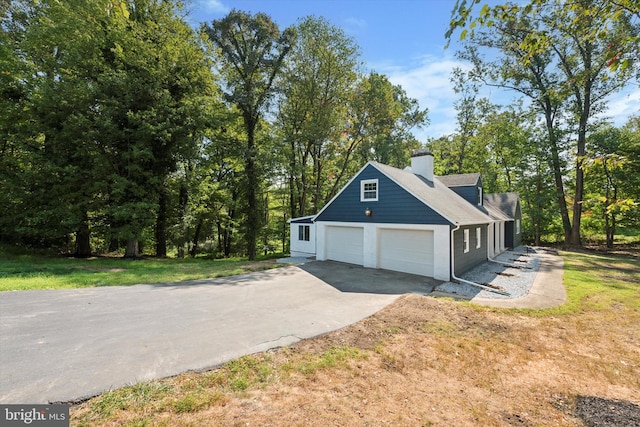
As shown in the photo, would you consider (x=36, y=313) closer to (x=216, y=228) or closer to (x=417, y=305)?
(x=417, y=305)

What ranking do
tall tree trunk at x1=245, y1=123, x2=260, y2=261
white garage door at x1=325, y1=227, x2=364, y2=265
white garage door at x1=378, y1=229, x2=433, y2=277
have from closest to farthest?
1. white garage door at x1=378, y1=229, x2=433, y2=277
2. white garage door at x1=325, y1=227, x2=364, y2=265
3. tall tree trunk at x1=245, y1=123, x2=260, y2=261

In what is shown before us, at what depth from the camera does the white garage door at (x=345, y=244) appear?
537 inches

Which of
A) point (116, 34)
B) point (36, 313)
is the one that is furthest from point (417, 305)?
point (116, 34)

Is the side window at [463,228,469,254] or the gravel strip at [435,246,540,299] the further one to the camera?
the side window at [463,228,469,254]

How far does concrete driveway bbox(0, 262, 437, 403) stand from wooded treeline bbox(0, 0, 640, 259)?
26.3 feet

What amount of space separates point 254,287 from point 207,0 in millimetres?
16398

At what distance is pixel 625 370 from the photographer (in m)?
4.42

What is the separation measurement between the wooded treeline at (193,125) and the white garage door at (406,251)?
248 inches

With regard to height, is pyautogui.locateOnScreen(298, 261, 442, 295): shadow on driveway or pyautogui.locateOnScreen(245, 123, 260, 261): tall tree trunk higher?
pyautogui.locateOnScreen(245, 123, 260, 261): tall tree trunk

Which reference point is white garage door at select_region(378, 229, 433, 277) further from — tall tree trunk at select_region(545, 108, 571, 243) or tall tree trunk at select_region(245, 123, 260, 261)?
tall tree trunk at select_region(545, 108, 571, 243)

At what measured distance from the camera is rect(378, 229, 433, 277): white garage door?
11281mm

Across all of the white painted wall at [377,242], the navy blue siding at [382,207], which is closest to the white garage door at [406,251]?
the white painted wall at [377,242]

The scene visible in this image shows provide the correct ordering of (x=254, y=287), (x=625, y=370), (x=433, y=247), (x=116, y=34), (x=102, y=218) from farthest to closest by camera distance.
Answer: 1. (x=102, y=218)
2. (x=116, y=34)
3. (x=433, y=247)
4. (x=254, y=287)
5. (x=625, y=370)

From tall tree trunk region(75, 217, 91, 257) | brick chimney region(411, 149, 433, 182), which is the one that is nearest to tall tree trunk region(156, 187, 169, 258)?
tall tree trunk region(75, 217, 91, 257)
